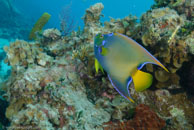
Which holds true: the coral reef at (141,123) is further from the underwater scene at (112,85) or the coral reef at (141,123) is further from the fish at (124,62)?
the fish at (124,62)

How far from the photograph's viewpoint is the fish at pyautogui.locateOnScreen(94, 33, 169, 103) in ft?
4.22

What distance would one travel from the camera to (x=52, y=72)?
10.3 feet

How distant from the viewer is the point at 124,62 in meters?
1.35

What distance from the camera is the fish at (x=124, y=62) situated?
1.29 m

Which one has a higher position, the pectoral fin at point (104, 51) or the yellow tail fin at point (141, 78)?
the pectoral fin at point (104, 51)

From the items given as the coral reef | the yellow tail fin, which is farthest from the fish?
the coral reef

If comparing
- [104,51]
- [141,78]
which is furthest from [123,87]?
[104,51]

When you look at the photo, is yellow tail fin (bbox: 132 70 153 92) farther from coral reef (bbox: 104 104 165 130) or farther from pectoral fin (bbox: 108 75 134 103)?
coral reef (bbox: 104 104 165 130)

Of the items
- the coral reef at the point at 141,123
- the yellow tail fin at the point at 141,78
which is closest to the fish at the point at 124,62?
the yellow tail fin at the point at 141,78

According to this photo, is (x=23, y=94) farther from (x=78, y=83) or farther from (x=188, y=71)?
(x=188, y=71)

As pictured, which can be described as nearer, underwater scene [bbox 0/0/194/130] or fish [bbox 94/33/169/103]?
fish [bbox 94/33/169/103]

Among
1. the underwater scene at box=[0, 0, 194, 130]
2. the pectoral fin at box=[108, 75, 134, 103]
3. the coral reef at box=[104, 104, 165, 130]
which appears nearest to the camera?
the pectoral fin at box=[108, 75, 134, 103]

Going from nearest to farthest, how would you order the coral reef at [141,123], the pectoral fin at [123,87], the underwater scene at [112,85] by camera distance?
the pectoral fin at [123,87] < the underwater scene at [112,85] < the coral reef at [141,123]

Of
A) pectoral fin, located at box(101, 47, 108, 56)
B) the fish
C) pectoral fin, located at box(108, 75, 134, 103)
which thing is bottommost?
pectoral fin, located at box(108, 75, 134, 103)
